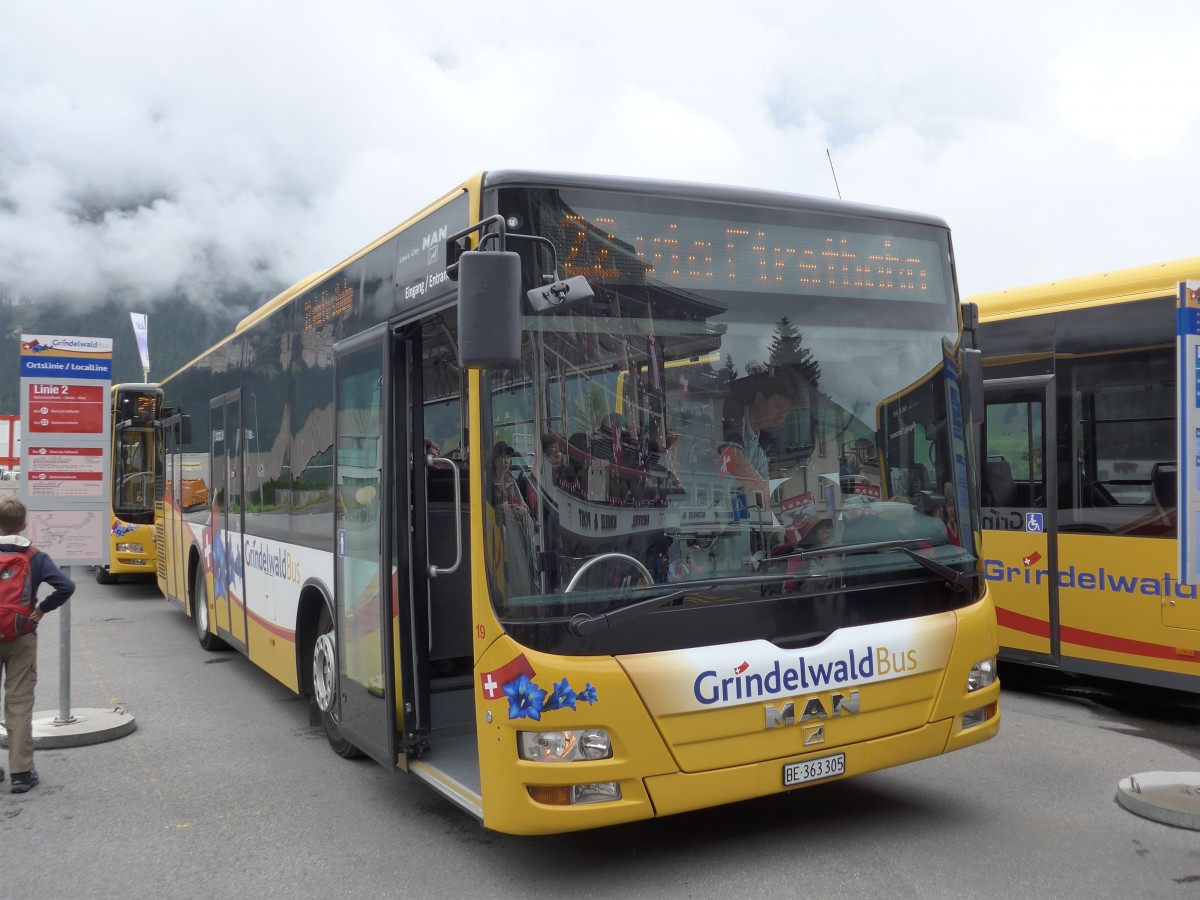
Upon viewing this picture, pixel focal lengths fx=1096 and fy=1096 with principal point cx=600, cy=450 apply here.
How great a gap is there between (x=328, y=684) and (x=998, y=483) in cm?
500

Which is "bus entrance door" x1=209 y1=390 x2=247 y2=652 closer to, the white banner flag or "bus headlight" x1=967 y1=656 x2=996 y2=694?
"bus headlight" x1=967 y1=656 x2=996 y2=694

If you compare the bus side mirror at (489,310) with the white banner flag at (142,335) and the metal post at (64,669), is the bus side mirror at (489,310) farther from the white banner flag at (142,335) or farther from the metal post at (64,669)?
the white banner flag at (142,335)

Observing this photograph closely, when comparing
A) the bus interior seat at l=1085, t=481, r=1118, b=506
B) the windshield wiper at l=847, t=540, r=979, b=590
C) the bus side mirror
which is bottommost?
the windshield wiper at l=847, t=540, r=979, b=590

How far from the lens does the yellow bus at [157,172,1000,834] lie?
4.23 metres

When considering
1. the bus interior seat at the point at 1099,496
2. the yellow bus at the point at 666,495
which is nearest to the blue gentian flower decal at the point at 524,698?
the yellow bus at the point at 666,495

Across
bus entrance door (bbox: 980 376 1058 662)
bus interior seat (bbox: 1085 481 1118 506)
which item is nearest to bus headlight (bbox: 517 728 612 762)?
bus entrance door (bbox: 980 376 1058 662)

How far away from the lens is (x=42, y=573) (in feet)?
20.2

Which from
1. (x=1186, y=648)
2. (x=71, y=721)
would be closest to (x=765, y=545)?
(x=1186, y=648)

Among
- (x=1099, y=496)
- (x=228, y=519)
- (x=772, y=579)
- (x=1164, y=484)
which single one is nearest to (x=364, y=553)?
(x=772, y=579)

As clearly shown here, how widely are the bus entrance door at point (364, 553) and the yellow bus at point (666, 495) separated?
26 millimetres

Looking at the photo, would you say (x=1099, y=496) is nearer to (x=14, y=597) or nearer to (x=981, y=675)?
(x=981, y=675)

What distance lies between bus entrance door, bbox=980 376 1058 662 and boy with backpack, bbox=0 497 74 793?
6.22 metres

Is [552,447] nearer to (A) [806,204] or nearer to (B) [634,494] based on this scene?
(B) [634,494]

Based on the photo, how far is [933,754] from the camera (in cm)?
501
